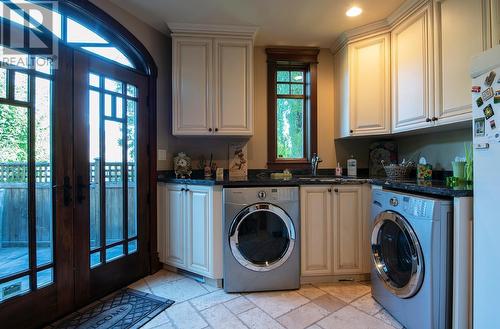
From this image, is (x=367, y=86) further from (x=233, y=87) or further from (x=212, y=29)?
(x=212, y=29)

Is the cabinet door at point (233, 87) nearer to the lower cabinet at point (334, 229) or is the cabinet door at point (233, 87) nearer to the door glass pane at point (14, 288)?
the lower cabinet at point (334, 229)

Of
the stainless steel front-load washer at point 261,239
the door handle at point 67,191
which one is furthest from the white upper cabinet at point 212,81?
the door handle at point 67,191

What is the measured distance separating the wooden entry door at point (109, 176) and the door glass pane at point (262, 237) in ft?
3.24

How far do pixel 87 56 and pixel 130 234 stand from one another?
1.48 metres

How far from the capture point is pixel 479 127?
1218mm

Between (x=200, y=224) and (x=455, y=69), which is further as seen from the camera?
(x=200, y=224)

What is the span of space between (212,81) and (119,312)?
6.66 ft

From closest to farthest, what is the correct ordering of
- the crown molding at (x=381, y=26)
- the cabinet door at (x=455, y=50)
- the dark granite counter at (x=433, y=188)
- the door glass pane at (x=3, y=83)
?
the dark granite counter at (x=433, y=188) < the door glass pane at (x=3, y=83) < the cabinet door at (x=455, y=50) < the crown molding at (x=381, y=26)

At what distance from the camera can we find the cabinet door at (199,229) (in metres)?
2.12

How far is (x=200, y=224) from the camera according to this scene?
216 cm

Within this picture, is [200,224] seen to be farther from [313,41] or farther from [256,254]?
[313,41]

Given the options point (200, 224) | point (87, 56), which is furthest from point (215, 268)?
point (87, 56)

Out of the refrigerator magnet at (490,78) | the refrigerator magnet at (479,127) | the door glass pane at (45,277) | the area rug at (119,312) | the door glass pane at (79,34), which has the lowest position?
the area rug at (119,312)

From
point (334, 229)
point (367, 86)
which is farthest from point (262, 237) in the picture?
point (367, 86)
